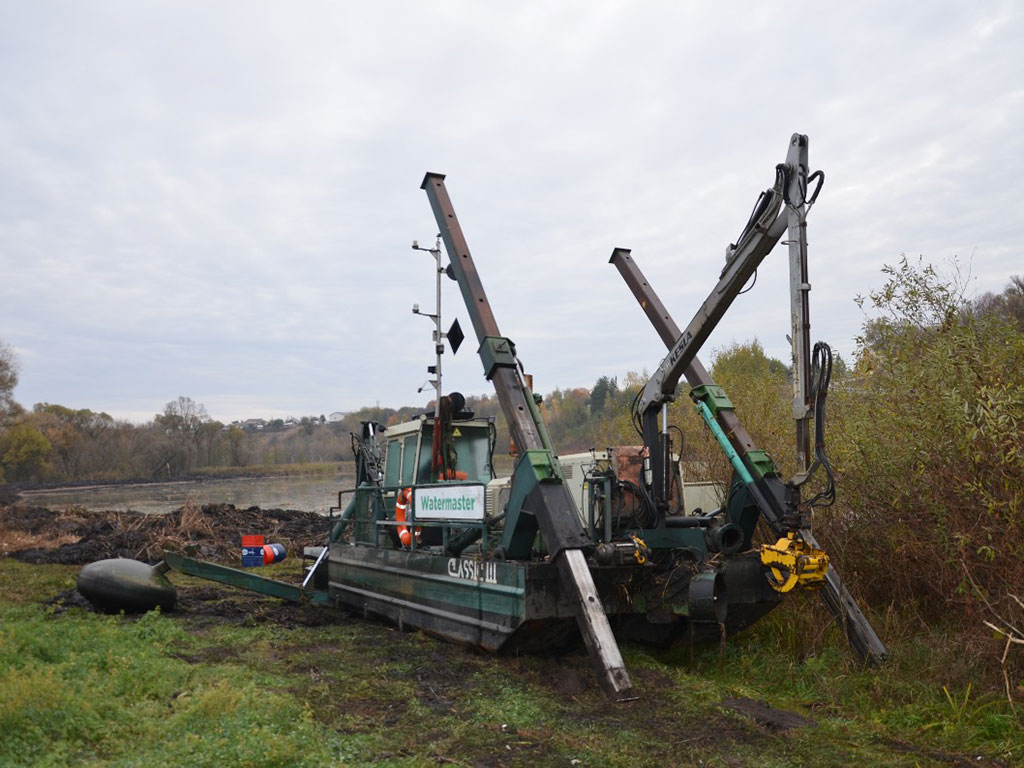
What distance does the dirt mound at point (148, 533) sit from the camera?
728 inches

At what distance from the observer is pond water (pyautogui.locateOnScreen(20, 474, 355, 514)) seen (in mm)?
39750

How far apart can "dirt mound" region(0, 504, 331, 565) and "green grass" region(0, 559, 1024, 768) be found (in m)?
9.95

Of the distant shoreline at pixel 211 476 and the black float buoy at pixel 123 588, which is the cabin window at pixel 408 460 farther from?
the distant shoreline at pixel 211 476

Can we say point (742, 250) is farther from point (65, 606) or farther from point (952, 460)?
point (65, 606)

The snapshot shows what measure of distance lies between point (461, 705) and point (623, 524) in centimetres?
309

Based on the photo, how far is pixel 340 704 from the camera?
6641mm

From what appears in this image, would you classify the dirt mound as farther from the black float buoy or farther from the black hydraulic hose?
the black hydraulic hose

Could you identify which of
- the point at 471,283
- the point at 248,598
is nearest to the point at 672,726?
the point at 471,283

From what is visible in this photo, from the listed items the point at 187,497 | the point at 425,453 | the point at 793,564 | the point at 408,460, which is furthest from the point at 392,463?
the point at 187,497

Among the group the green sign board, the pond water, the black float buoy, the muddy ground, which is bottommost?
the muddy ground

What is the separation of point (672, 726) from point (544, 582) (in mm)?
2009

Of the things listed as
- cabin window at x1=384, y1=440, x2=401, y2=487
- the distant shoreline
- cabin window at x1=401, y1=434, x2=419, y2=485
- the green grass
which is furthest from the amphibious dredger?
the distant shoreline

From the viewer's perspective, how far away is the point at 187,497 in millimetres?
42906

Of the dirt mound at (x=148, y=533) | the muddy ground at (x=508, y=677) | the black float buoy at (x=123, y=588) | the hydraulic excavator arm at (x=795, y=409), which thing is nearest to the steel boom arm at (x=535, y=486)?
the muddy ground at (x=508, y=677)
